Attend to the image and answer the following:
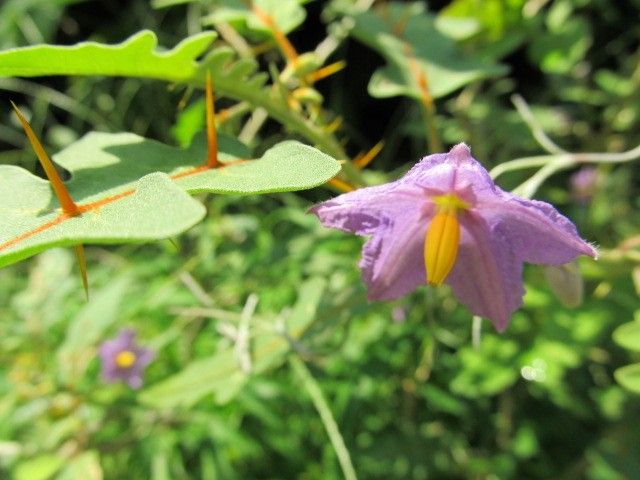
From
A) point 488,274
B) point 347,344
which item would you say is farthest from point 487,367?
point 488,274

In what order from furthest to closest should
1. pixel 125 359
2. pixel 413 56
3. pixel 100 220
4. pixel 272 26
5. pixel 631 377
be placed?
pixel 125 359 → pixel 413 56 → pixel 272 26 → pixel 631 377 → pixel 100 220

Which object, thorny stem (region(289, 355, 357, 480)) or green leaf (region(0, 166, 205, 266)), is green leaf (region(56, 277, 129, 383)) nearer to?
thorny stem (region(289, 355, 357, 480))

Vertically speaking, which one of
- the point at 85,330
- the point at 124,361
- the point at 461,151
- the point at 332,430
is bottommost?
the point at 124,361

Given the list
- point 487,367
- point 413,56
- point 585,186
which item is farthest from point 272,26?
point 585,186

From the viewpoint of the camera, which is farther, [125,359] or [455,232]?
[125,359]

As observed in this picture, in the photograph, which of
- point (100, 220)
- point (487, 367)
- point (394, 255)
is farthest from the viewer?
point (487, 367)

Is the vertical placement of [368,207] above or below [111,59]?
below

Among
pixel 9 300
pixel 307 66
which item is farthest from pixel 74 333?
pixel 307 66

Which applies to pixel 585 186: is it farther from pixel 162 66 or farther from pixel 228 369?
pixel 162 66

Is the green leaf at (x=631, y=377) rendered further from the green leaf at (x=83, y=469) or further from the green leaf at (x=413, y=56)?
the green leaf at (x=83, y=469)
